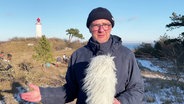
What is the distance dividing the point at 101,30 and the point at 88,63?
275 millimetres

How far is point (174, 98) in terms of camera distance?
11227 millimetres

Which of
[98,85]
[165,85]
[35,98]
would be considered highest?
[98,85]

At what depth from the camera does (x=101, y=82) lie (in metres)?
1.98

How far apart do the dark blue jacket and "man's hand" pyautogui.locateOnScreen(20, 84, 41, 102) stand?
58mm

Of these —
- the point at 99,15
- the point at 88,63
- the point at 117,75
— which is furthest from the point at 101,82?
the point at 99,15

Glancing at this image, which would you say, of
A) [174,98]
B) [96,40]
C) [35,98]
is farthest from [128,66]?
[174,98]

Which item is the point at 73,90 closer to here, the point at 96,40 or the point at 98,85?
the point at 96,40

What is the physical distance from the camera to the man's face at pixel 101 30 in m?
2.61

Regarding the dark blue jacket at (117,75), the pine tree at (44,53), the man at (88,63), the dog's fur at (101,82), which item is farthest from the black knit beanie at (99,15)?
the pine tree at (44,53)

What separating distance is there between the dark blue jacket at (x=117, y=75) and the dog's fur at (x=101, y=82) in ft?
0.97

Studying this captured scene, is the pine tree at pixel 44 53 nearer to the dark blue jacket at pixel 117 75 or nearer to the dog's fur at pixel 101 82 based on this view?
the dark blue jacket at pixel 117 75

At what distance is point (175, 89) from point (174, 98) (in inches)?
73.2

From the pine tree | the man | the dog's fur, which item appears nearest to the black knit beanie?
the man

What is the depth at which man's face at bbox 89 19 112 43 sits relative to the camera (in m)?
2.61
